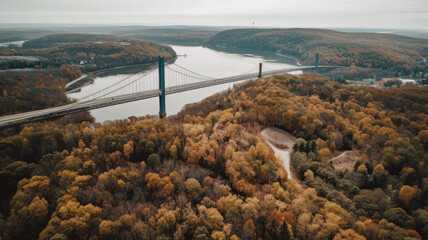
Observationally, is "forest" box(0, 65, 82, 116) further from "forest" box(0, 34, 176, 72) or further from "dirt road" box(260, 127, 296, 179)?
"dirt road" box(260, 127, 296, 179)

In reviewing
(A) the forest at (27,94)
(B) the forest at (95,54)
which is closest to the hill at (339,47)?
(B) the forest at (95,54)

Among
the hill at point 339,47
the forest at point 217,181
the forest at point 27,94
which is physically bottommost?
the forest at point 217,181

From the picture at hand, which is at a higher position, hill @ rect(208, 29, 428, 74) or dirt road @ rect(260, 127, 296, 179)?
hill @ rect(208, 29, 428, 74)

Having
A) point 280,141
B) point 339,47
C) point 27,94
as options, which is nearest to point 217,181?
point 280,141

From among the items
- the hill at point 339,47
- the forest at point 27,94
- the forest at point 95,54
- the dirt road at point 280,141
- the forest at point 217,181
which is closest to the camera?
the forest at point 217,181

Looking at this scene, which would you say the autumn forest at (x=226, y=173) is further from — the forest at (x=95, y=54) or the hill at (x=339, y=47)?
the hill at (x=339, y=47)

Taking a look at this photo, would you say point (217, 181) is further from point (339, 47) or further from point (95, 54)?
→ point (339, 47)

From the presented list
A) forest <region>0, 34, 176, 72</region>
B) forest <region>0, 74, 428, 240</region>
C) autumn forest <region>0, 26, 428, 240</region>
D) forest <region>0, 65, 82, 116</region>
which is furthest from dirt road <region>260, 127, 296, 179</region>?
forest <region>0, 34, 176, 72</region>
